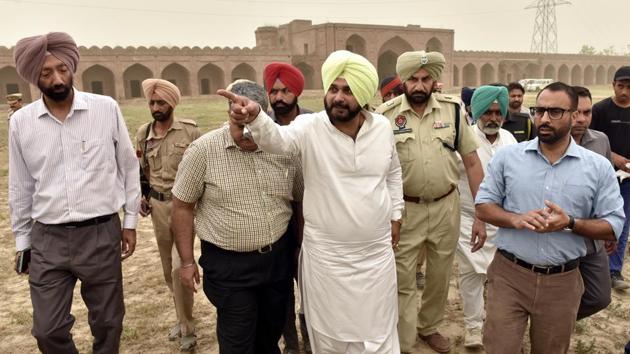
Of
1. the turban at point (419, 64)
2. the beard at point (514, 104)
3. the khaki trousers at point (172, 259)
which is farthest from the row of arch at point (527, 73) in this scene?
the khaki trousers at point (172, 259)

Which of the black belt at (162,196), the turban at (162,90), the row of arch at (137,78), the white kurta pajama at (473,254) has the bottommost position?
the white kurta pajama at (473,254)

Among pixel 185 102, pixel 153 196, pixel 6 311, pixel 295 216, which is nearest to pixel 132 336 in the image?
pixel 153 196

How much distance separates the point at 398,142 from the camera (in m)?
3.11

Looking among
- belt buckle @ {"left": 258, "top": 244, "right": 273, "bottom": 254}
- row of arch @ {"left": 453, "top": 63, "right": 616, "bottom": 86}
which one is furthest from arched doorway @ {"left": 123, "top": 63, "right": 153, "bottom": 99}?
belt buckle @ {"left": 258, "top": 244, "right": 273, "bottom": 254}

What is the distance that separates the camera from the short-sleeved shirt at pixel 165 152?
3.38 meters

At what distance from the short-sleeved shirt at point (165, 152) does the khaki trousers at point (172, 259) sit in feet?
0.47

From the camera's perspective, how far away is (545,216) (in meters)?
2.14

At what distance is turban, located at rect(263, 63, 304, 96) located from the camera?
333cm

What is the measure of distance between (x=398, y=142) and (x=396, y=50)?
38.0 metres

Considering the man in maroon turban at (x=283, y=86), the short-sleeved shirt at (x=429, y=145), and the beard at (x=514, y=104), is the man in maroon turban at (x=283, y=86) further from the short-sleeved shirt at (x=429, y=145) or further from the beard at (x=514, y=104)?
the beard at (x=514, y=104)

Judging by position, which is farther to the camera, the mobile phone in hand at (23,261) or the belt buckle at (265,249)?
the mobile phone in hand at (23,261)

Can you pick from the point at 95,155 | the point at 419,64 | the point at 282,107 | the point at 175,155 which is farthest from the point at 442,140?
the point at 95,155

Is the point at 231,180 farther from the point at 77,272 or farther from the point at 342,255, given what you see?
the point at 77,272

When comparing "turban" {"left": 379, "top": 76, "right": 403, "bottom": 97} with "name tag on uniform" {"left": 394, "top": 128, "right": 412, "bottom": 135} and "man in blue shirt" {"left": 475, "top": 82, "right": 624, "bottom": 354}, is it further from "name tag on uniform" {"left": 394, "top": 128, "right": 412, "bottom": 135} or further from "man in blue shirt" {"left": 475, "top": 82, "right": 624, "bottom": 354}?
"man in blue shirt" {"left": 475, "top": 82, "right": 624, "bottom": 354}
